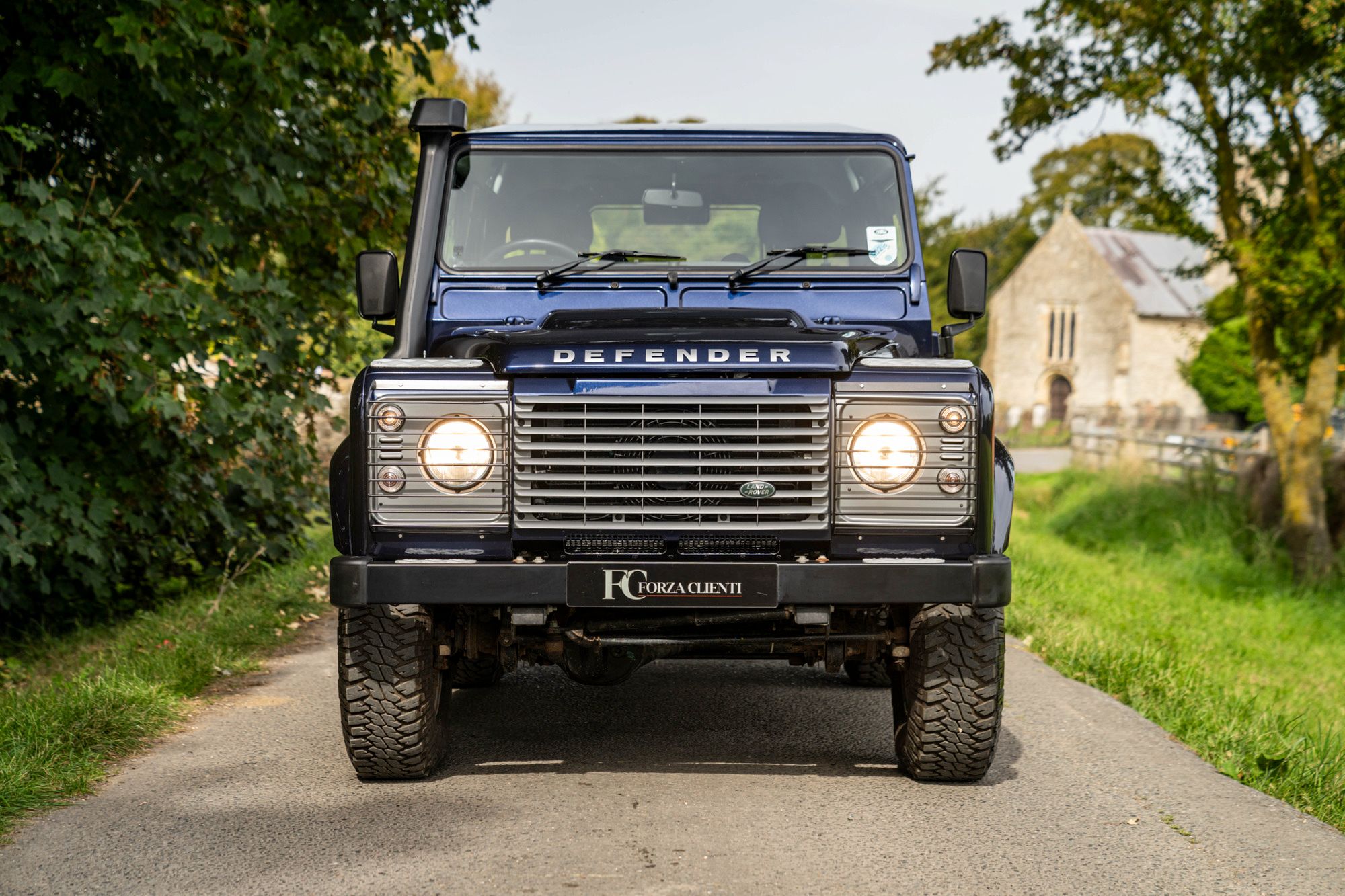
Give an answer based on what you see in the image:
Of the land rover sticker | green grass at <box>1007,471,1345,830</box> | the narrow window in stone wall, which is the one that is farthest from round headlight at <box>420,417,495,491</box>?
the narrow window in stone wall

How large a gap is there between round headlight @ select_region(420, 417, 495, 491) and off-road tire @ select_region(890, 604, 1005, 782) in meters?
1.53

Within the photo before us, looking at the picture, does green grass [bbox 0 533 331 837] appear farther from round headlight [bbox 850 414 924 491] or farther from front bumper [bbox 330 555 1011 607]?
round headlight [bbox 850 414 924 491]

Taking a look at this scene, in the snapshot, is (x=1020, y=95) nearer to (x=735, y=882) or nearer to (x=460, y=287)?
(x=460, y=287)

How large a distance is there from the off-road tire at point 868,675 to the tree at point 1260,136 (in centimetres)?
828

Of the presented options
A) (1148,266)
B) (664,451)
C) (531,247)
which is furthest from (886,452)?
(1148,266)

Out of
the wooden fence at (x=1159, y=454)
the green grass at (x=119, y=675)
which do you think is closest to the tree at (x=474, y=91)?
the wooden fence at (x=1159, y=454)

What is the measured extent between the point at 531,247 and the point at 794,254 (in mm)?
1076

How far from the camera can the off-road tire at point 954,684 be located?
4.46 m

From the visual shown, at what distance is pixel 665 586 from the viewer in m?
4.21

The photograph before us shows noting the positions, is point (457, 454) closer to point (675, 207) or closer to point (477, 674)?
point (675, 207)

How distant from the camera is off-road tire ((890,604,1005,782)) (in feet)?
14.6

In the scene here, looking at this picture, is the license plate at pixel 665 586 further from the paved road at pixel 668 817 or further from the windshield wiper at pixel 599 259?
the windshield wiper at pixel 599 259

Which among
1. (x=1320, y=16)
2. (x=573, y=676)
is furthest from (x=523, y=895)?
(x=1320, y=16)

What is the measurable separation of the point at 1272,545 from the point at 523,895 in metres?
13.7
